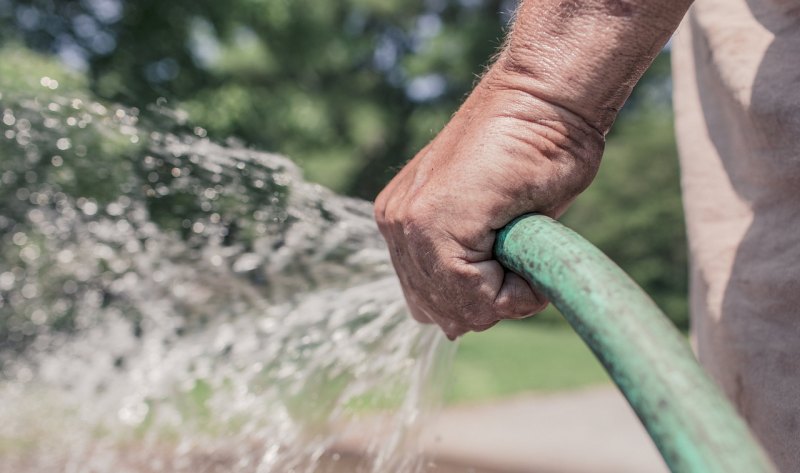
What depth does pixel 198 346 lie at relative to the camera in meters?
3.06

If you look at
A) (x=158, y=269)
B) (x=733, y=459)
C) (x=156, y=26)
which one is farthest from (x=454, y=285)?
(x=156, y=26)

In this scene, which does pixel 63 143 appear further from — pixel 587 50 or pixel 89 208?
pixel 587 50

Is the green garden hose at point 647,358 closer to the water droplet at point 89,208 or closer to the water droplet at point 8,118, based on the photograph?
the water droplet at point 8,118

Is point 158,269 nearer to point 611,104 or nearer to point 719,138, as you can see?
point 719,138

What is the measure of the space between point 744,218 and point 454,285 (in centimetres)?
82

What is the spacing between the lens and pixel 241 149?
2527 mm

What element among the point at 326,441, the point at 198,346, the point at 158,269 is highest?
the point at 326,441

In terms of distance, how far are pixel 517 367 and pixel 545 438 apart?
3714mm

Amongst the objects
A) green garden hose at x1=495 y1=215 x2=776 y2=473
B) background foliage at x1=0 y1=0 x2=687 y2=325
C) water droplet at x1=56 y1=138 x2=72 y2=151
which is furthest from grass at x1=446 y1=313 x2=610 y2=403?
green garden hose at x1=495 y1=215 x2=776 y2=473

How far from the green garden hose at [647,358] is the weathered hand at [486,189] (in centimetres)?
13

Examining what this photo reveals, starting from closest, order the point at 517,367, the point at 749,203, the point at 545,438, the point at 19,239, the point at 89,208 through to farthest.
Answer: the point at 749,203, the point at 89,208, the point at 19,239, the point at 545,438, the point at 517,367

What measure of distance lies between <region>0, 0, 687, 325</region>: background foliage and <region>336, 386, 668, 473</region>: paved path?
4.56 metres

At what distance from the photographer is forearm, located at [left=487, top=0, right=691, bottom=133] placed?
128 centimetres

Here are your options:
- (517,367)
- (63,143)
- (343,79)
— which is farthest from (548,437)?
(343,79)
